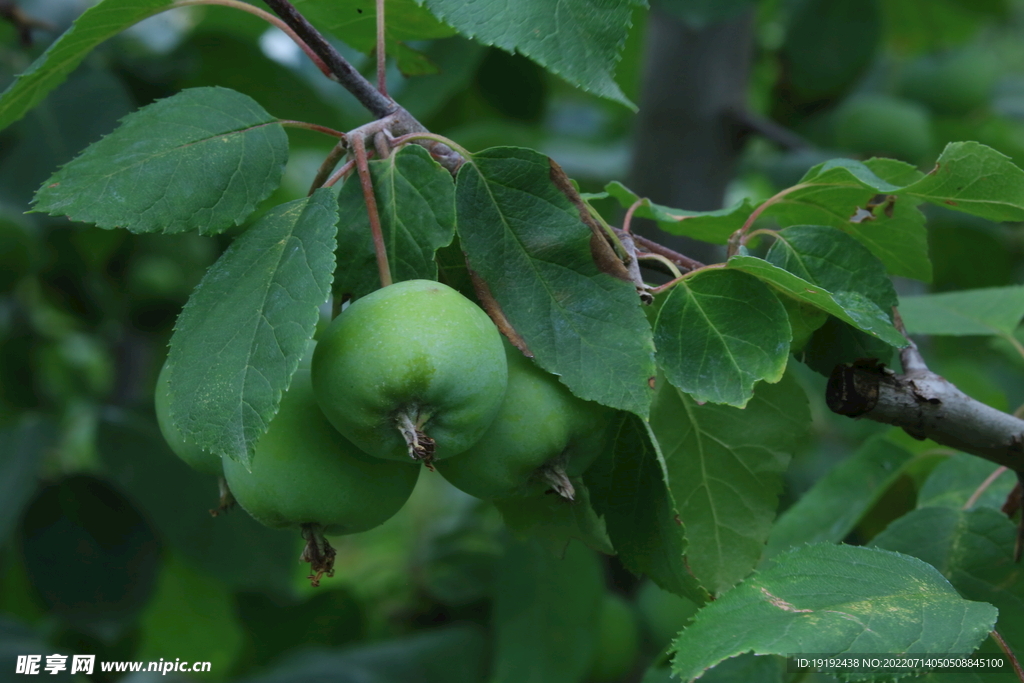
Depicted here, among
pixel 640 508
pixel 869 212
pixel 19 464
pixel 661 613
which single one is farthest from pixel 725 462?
pixel 19 464

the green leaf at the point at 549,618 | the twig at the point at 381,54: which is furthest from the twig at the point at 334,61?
the green leaf at the point at 549,618

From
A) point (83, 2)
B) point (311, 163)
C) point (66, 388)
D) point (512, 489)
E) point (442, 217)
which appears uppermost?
point (442, 217)

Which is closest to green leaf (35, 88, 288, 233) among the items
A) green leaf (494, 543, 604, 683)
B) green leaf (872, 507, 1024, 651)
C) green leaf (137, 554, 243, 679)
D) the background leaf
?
green leaf (872, 507, 1024, 651)

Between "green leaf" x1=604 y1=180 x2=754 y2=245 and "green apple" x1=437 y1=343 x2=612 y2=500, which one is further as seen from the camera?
"green leaf" x1=604 y1=180 x2=754 y2=245

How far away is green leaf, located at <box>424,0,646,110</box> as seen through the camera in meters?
0.43

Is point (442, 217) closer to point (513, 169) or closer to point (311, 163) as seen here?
point (513, 169)

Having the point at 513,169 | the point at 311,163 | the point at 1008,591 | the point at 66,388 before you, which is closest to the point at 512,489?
the point at 513,169

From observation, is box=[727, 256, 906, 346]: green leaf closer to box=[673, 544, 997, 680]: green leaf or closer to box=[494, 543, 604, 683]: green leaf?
box=[673, 544, 997, 680]: green leaf

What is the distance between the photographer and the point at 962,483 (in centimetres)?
72

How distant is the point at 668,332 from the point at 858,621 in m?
0.18

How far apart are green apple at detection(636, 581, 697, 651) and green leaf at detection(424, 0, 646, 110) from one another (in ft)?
2.69

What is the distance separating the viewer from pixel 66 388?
5.84ft

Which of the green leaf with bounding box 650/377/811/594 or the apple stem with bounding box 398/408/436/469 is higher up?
the apple stem with bounding box 398/408/436/469

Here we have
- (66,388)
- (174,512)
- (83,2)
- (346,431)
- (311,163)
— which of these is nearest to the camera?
(346,431)
